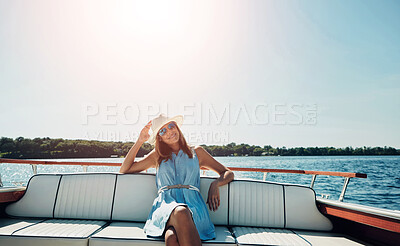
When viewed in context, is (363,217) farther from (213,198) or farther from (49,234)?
(49,234)

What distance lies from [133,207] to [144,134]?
2.26ft

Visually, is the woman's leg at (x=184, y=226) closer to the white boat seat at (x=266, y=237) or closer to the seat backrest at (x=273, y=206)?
the white boat seat at (x=266, y=237)

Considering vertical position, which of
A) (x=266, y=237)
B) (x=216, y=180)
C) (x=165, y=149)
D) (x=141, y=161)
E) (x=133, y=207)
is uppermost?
(x=165, y=149)

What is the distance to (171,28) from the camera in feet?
19.1

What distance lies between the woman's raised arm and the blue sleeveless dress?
19 centimetres

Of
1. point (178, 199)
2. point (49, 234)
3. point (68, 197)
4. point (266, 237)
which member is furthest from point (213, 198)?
point (68, 197)

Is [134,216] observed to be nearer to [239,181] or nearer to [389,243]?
[239,181]

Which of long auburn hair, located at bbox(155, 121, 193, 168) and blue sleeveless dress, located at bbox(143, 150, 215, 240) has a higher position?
long auburn hair, located at bbox(155, 121, 193, 168)

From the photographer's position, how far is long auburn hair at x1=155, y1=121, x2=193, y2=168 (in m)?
2.03

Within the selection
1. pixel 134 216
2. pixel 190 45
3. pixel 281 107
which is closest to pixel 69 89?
pixel 190 45

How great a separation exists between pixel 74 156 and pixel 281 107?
37.8 ft

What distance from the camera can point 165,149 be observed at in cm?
206

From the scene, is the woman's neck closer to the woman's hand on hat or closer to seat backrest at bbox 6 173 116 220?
the woman's hand on hat

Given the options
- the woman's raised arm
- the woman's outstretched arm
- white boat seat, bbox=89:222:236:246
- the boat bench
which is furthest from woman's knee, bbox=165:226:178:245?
the woman's raised arm
